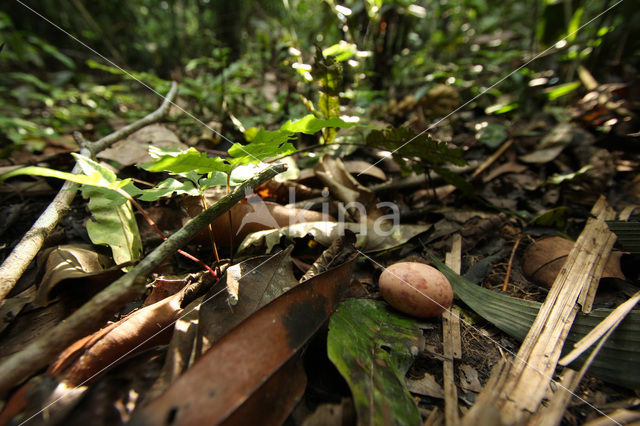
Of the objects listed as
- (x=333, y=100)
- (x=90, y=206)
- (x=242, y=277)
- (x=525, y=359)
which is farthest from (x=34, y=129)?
(x=525, y=359)

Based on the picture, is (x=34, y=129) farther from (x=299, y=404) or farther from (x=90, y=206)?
(x=299, y=404)

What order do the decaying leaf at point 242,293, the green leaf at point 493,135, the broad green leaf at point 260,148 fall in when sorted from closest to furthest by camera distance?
the decaying leaf at point 242,293 → the broad green leaf at point 260,148 → the green leaf at point 493,135

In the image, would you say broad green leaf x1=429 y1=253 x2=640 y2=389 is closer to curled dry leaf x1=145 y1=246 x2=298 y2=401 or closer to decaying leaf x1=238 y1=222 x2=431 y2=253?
decaying leaf x1=238 y1=222 x2=431 y2=253

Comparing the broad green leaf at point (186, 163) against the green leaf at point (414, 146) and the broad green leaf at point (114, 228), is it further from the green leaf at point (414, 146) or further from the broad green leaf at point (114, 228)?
the green leaf at point (414, 146)

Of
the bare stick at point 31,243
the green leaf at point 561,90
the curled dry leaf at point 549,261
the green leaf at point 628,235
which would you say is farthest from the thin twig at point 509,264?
the green leaf at point 561,90

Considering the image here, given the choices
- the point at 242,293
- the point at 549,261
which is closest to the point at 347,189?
the point at 242,293

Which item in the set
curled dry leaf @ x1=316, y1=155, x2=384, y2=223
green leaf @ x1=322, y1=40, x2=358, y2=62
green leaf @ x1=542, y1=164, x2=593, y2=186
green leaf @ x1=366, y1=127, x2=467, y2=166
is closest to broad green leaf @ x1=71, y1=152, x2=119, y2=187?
curled dry leaf @ x1=316, y1=155, x2=384, y2=223
